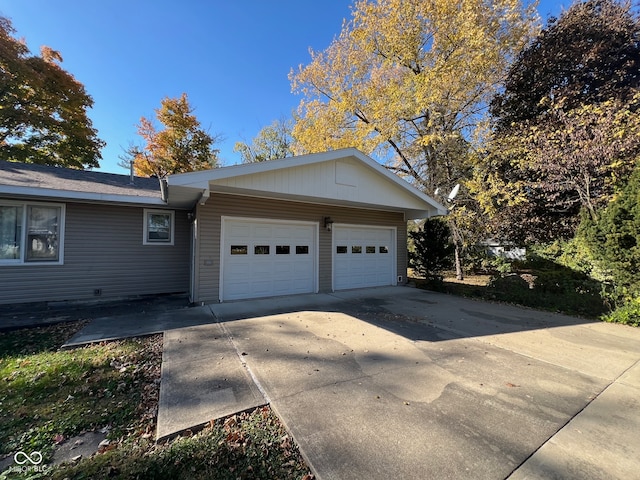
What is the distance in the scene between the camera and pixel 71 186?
7156 mm

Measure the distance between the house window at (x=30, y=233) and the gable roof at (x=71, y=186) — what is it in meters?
0.68

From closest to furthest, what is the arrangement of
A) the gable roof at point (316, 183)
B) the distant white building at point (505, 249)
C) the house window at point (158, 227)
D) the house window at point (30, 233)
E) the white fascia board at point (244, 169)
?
1. the white fascia board at point (244, 169)
2. the gable roof at point (316, 183)
3. the house window at point (30, 233)
4. the house window at point (158, 227)
5. the distant white building at point (505, 249)

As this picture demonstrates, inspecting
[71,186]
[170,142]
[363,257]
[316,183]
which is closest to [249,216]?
[316,183]

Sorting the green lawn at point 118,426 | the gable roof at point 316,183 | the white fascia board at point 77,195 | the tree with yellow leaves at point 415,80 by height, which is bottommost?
the green lawn at point 118,426

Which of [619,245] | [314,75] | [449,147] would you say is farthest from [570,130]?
[314,75]

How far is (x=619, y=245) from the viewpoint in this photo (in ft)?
19.9

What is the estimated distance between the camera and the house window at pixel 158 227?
8385 millimetres

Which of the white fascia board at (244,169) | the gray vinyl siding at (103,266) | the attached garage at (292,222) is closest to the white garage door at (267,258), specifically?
the attached garage at (292,222)

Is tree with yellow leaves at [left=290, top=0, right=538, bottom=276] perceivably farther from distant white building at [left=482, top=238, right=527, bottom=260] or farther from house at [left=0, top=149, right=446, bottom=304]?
house at [left=0, top=149, right=446, bottom=304]

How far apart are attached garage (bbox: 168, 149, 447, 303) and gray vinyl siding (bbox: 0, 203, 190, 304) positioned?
1.61 m

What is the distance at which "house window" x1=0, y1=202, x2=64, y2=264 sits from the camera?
271 inches

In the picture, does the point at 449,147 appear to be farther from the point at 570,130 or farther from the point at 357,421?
the point at 357,421

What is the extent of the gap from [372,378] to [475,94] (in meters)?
13.6

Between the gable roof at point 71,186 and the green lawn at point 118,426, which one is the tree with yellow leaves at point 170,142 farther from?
the green lawn at point 118,426
